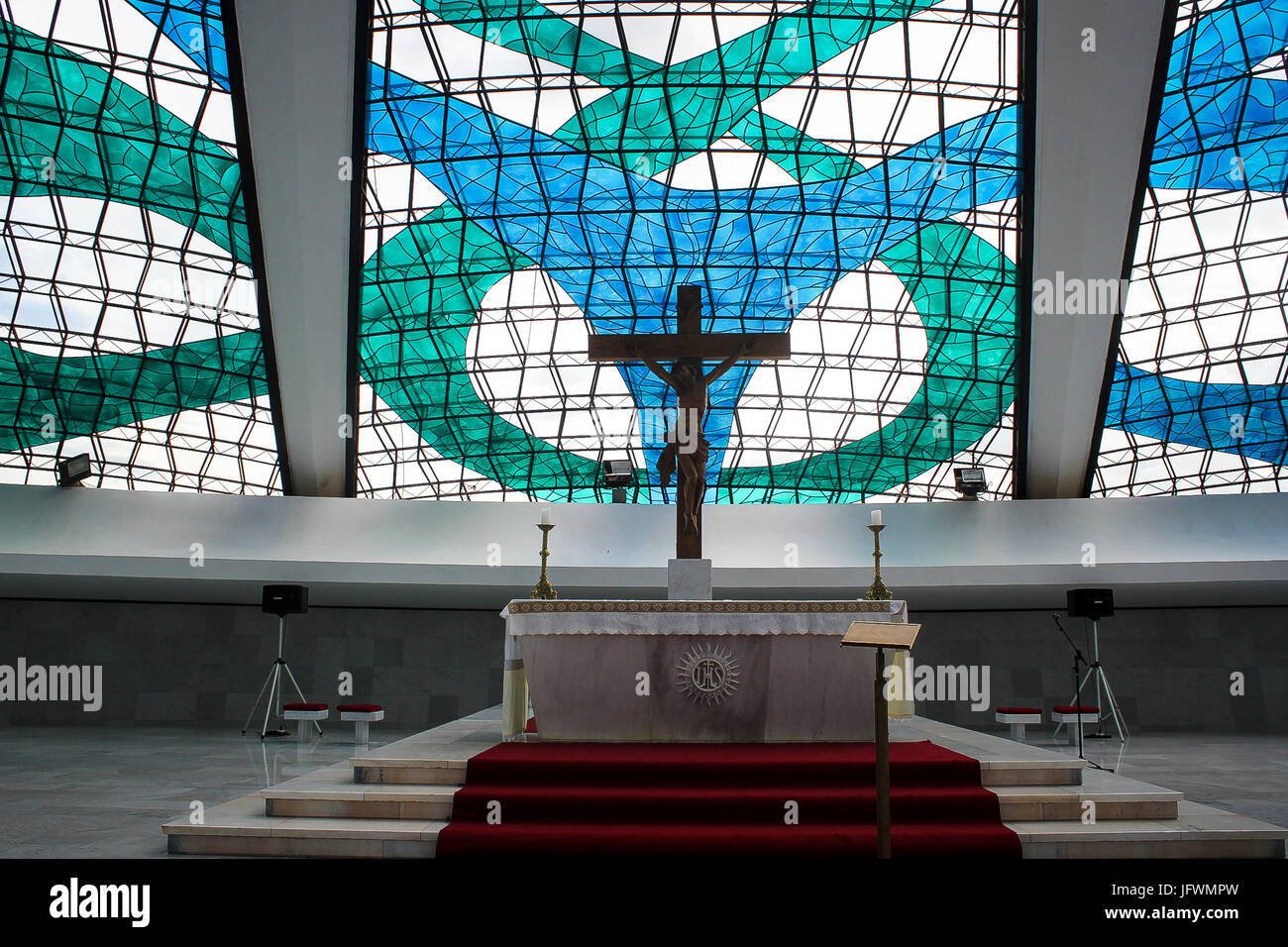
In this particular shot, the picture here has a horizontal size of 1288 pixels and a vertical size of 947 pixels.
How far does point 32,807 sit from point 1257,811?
10102 millimetres

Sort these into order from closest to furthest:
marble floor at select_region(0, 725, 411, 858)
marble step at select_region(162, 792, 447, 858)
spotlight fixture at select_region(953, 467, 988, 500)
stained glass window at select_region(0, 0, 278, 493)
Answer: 1. marble step at select_region(162, 792, 447, 858)
2. marble floor at select_region(0, 725, 411, 858)
3. stained glass window at select_region(0, 0, 278, 493)
4. spotlight fixture at select_region(953, 467, 988, 500)

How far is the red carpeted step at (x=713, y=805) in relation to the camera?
5.95 meters

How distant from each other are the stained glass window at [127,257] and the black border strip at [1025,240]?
1263 cm

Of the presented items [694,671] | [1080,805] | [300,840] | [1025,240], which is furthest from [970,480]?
[300,840]

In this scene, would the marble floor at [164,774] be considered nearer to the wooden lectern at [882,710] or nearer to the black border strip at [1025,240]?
the wooden lectern at [882,710]

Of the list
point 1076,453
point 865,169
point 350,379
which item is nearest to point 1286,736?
point 1076,453

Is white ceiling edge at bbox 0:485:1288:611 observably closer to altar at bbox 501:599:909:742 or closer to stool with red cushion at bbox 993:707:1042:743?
stool with red cushion at bbox 993:707:1042:743

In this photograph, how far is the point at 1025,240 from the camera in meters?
16.8

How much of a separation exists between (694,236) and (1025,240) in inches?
236

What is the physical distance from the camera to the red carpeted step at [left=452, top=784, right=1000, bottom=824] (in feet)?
19.5

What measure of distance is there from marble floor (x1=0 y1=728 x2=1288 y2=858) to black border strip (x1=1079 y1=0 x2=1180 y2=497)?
5499mm

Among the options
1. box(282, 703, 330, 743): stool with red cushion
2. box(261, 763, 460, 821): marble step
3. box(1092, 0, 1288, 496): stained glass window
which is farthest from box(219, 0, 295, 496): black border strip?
box(1092, 0, 1288, 496): stained glass window

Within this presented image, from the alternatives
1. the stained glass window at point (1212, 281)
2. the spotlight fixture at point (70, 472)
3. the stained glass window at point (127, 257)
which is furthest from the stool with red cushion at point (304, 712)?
the stained glass window at point (1212, 281)

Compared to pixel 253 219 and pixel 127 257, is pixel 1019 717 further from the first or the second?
pixel 127 257
